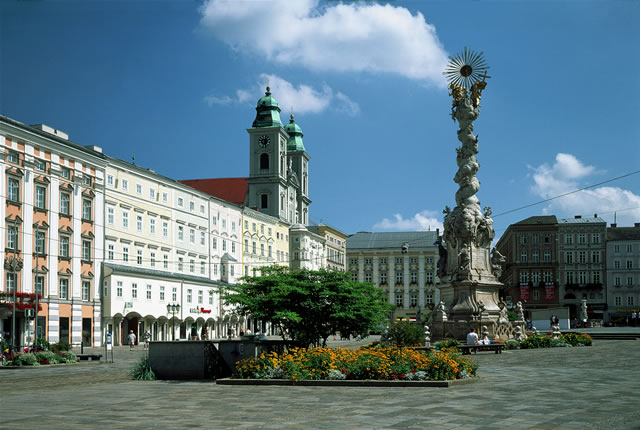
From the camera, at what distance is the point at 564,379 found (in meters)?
19.5

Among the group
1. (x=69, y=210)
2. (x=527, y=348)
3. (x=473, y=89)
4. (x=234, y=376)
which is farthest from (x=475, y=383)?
(x=69, y=210)

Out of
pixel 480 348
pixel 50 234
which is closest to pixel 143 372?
pixel 480 348

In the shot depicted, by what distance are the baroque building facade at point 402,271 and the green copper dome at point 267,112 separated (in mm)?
36411

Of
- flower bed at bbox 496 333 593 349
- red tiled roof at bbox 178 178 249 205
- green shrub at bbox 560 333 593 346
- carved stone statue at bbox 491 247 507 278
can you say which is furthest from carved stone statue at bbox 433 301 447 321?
red tiled roof at bbox 178 178 249 205

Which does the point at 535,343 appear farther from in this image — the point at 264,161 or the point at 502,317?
the point at 264,161

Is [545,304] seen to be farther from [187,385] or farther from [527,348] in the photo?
[187,385]

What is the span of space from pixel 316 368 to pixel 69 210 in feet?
128

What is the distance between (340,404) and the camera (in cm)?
1481

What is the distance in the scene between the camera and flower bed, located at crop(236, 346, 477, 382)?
18703mm

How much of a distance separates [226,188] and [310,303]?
271ft

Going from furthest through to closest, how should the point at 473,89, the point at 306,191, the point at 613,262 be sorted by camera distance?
the point at 306,191 → the point at 613,262 → the point at 473,89

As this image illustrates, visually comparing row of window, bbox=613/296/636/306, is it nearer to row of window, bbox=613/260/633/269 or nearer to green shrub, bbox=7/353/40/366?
row of window, bbox=613/260/633/269

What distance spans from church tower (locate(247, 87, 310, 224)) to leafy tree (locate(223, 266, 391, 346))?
75.4 m

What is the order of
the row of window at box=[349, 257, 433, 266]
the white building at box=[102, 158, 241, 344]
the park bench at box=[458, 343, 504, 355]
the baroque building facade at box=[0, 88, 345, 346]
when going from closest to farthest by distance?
the park bench at box=[458, 343, 504, 355] → the baroque building facade at box=[0, 88, 345, 346] → the white building at box=[102, 158, 241, 344] → the row of window at box=[349, 257, 433, 266]
